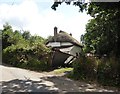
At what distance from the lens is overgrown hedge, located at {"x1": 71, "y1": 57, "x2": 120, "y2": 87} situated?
18.7 meters

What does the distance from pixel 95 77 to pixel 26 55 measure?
1041cm

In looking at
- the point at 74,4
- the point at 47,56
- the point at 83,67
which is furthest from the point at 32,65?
the point at 74,4

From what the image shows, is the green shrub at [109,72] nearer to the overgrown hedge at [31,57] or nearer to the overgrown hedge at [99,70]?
the overgrown hedge at [99,70]

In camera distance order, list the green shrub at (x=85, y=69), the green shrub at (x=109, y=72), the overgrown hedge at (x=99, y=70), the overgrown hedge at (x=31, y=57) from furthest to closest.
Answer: the overgrown hedge at (x=31, y=57)
the green shrub at (x=85, y=69)
the overgrown hedge at (x=99, y=70)
the green shrub at (x=109, y=72)

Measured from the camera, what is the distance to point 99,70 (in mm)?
19594

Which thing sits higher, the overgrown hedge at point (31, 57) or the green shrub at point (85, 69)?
the overgrown hedge at point (31, 57)

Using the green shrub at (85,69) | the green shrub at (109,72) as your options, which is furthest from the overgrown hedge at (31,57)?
the green shrub at (109,72)

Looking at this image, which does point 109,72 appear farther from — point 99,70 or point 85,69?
point 85,69

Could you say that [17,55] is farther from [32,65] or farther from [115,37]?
[115,37]

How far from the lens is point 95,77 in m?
19.4

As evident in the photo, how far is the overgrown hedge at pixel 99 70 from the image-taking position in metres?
18.7

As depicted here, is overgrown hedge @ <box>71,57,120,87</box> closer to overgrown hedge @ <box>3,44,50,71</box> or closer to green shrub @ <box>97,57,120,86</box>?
green shrub @ <box>97,57,120,86</box>

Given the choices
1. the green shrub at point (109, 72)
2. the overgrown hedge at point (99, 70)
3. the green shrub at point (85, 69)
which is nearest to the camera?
the green shrub at point (109, 72)

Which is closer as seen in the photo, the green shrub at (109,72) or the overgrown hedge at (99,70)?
the green shrub at (109,72)
